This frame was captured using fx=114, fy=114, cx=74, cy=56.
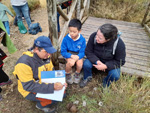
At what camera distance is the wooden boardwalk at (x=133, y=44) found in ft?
9.03

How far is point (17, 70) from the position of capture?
1567 mm

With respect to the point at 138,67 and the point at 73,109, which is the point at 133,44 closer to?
the point at 138,67

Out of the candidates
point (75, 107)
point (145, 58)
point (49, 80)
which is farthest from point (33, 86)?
point (145, 58)

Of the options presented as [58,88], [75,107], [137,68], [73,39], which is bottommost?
[75,107]

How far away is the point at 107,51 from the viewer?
2.32 metres

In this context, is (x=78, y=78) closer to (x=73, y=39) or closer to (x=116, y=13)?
(x=73, y=39)

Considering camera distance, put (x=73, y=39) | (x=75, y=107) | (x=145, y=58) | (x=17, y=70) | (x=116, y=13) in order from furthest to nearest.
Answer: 1. (x=116, y=13)
2. (x=145, y=58)
3. (x=73, y=39)
4. (x=75, y=107)
5. (x=17, y=70)

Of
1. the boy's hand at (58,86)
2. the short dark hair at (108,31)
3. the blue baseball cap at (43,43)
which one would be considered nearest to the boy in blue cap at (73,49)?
the short dark hair at (108,31)

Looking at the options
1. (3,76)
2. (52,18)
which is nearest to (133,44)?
(52,18)

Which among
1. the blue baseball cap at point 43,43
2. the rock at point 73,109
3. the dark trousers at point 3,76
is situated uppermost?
the blue baseball cap at point 43,43

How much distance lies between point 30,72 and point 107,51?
1509 mm

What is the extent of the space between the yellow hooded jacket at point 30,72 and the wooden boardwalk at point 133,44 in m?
1.89

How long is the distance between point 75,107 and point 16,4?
14.5 feet

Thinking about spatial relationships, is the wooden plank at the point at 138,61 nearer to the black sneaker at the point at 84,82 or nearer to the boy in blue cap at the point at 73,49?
the black sneaker at the point at 84,82
